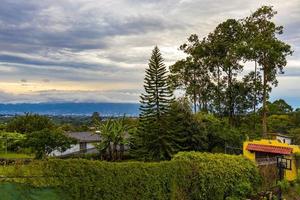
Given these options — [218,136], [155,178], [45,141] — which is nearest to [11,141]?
[45,141]

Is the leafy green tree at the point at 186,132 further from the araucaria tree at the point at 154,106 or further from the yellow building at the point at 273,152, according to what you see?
the yellow building at the point at 273,152

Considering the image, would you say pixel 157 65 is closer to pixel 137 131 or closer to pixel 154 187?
pixel 137 131

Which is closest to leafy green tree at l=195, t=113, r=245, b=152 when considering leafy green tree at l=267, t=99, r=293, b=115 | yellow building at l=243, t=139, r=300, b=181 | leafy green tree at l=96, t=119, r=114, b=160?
leafy green tree at l=96, t=119, r=114, b=160

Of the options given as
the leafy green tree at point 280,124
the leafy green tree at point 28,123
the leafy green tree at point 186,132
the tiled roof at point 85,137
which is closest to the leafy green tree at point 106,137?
the leafy green tree at point 186,132

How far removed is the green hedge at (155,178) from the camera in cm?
1196

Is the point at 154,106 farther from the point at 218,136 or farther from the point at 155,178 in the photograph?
the point at 155,178

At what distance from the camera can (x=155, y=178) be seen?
14.1 m

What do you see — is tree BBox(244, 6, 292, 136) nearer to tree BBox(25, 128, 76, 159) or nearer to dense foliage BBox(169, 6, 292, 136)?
dense foliage BBox(169, 6, 292, 136)

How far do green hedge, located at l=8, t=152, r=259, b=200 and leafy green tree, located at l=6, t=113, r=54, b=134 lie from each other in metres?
32.6

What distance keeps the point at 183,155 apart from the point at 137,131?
656 inches

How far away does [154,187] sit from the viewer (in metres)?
14.0

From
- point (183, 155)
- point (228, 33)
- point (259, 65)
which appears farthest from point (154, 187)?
point (228, 33)

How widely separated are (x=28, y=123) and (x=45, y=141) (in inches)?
550

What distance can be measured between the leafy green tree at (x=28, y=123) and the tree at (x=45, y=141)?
10.4 m
